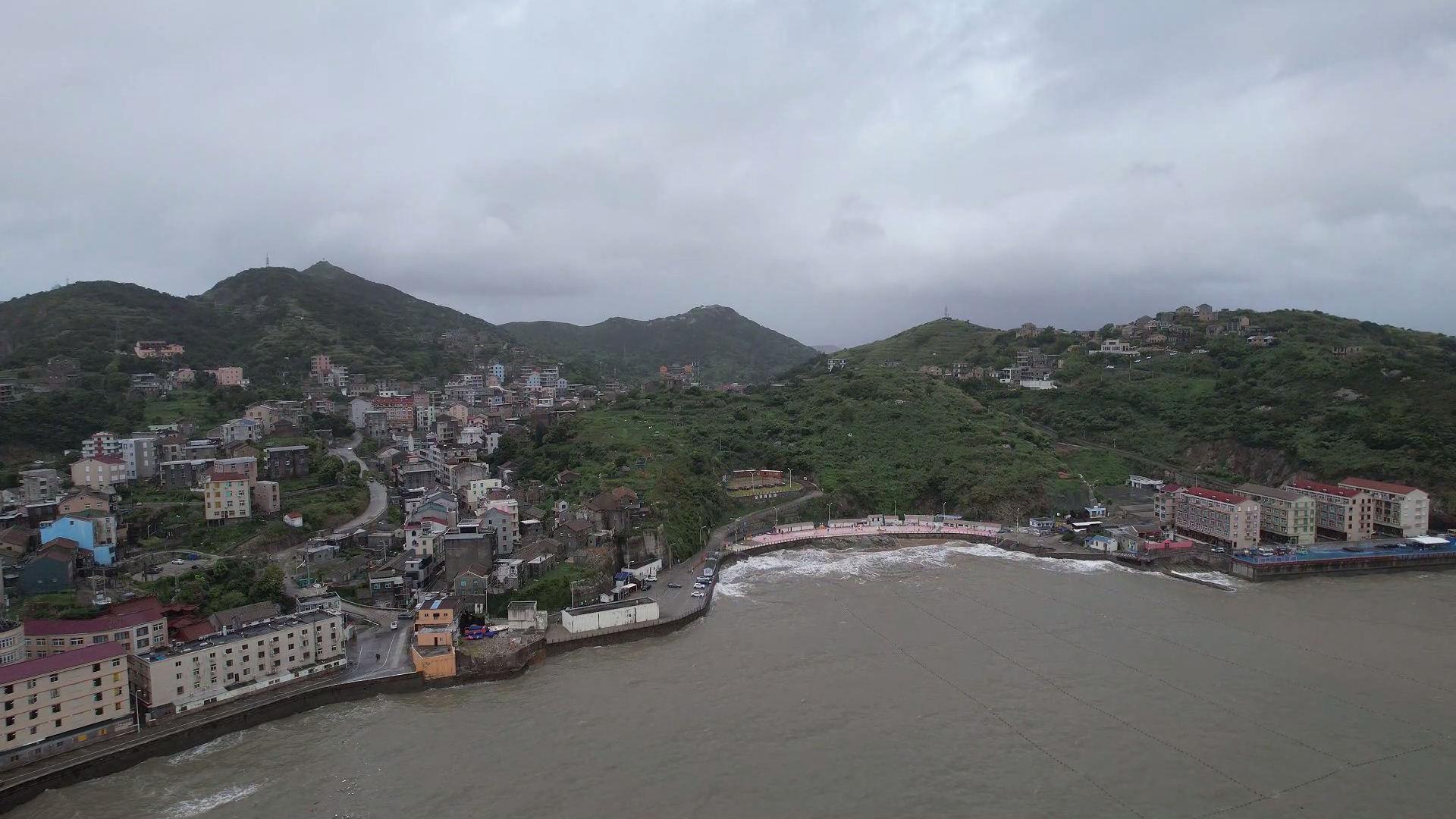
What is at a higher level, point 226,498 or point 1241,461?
point 226,498

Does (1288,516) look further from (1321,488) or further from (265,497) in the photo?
(265,497)

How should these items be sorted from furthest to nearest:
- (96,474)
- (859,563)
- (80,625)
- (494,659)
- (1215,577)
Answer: (859,563) → (96,474) → (1215,577) → (494,659) → (80,625)

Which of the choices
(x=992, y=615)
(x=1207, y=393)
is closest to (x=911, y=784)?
(x=992, y=615)

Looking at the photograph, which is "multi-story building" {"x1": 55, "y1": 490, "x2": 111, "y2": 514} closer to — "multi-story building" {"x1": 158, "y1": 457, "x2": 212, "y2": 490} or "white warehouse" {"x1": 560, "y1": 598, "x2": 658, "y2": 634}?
"multi-story building" {"x1": 158, "y1": 457, "x2": 212, "y2": 490}

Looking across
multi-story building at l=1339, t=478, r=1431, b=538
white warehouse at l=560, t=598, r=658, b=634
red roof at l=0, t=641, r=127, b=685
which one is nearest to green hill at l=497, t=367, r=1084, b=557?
white warehouse at l=560, t=598, r=658, b=634

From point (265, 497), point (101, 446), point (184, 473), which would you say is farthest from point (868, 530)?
point (101, 446)
